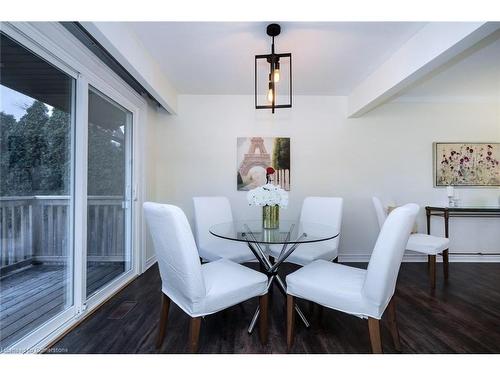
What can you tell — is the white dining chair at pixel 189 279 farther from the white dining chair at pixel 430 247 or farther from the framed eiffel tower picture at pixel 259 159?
the white dining chair at pixel 430 247

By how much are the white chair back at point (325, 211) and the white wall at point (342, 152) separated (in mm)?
629

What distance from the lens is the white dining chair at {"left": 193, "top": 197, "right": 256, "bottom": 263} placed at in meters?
2.23

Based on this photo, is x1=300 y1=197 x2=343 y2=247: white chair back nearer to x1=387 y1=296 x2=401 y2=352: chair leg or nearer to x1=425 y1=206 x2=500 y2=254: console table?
x1=387 y1=296 x2=401 y2=352: chair leg

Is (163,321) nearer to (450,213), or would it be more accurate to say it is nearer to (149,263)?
(149,263)

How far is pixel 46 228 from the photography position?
1.72 m

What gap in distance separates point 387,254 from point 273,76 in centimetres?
146

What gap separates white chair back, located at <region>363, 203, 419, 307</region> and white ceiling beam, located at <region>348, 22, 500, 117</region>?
1.22 m

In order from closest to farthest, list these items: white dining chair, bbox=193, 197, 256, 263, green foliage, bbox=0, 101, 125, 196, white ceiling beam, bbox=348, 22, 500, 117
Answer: green foliage, bbox=0, 101, 125, 196 → white ceiling beam, bbox=348, 22, 500, 117 → white dining chair, bbox=193, 197, 256, 263

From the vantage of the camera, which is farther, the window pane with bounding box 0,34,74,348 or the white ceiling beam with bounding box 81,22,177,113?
the white ceiling beam with bounding box 81,22,177,113

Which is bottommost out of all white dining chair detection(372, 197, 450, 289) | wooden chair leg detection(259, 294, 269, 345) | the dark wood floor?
the dark wood floor

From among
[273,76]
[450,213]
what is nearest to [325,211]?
[273,76]

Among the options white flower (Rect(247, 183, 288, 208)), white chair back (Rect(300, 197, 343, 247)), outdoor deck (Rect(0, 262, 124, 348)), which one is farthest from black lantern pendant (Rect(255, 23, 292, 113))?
outdoor deck (Rect(0, 262, 124, 348))

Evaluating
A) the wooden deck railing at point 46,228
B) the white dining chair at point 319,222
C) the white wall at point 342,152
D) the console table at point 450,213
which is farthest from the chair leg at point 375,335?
the console table at point 450,213

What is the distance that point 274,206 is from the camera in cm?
201
